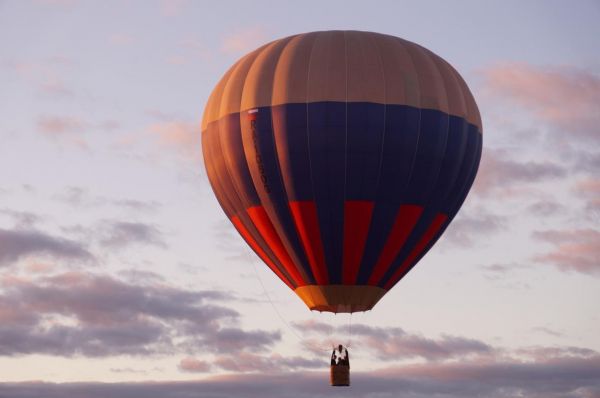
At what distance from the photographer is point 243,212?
225 feet

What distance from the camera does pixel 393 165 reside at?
6644 centimetres

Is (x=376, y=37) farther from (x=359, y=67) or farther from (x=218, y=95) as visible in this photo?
(x=218, y=95)

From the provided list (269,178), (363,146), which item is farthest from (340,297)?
(363,146)

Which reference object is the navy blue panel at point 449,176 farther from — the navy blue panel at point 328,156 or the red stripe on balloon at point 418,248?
the navy blue panel at point 328,156

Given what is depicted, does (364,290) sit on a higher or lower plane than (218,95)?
lower

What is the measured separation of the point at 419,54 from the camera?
224 ft

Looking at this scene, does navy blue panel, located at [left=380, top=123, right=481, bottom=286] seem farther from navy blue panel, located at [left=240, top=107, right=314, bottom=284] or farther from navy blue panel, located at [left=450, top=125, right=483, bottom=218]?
navy blue panel, located at [left=240, top=107, right=314, bottom=284]

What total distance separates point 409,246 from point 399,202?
6.48ft

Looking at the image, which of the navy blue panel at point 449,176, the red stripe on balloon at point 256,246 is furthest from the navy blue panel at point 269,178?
the navy blue panel at point 449,176

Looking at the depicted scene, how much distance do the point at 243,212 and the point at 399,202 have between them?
5.68m

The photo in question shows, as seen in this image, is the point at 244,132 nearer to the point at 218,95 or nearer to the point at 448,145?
the point at 218,95

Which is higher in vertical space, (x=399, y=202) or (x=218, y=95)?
(x=218, y=95)

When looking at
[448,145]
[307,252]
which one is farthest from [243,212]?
[448,145]

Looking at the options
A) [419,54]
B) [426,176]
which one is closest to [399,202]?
[426,176]
